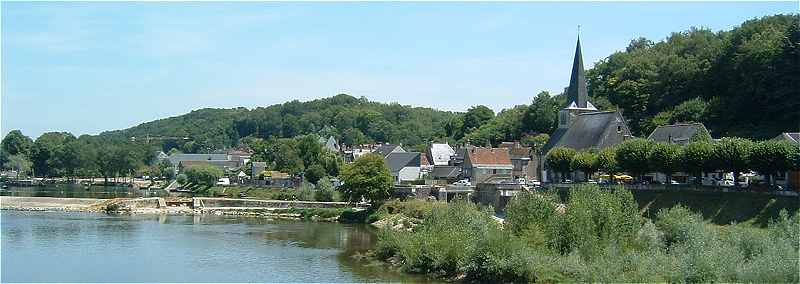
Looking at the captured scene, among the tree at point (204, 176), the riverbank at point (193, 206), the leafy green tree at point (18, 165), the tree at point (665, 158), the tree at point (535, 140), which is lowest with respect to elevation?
the riverbank at point (193, 206)

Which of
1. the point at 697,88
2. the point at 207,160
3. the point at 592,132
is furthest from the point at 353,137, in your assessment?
the point at 592,132

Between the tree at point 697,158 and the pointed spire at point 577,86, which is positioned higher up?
the pointed spire at point 577,86

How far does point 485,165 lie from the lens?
67188 mm

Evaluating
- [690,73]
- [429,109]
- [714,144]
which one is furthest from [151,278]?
[429,109]

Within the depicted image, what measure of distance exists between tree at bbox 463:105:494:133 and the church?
52066 mm

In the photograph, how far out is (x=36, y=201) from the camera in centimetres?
7219

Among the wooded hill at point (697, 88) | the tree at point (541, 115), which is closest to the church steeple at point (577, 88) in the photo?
the wooded hill at point (697, 88)

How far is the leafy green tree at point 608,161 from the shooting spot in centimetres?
4844

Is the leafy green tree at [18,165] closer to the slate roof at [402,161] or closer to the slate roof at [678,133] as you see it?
the slate roof at [402,161]

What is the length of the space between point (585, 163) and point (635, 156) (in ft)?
18.9

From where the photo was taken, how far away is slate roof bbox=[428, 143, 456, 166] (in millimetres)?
87812

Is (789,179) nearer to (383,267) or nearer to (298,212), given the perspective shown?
(383,267)

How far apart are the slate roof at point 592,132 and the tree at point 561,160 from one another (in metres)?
3.02

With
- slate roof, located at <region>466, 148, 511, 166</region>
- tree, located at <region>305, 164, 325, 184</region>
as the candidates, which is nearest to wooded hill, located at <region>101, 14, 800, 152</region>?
slate roof, located at <region>466, 148, 511, 166</region>
